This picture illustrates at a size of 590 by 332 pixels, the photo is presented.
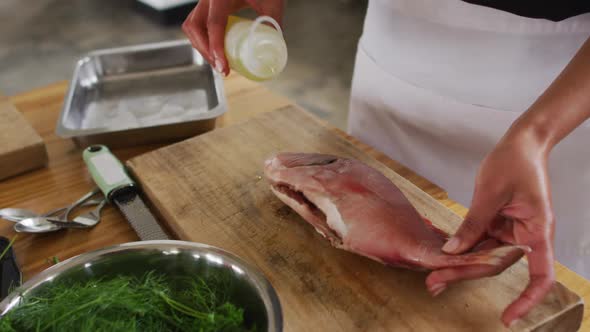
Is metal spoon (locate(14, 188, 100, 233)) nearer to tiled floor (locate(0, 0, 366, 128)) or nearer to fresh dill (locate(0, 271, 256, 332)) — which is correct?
fresh dill (locate(0, 271, 256, 332))

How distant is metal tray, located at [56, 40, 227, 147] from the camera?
1.37 metres

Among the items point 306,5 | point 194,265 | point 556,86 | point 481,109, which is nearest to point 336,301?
point 194,265

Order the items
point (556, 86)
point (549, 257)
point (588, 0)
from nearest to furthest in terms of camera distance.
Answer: point (549, 257) → point (556, 86) → point (588, 0)

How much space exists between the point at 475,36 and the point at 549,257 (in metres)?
0.64

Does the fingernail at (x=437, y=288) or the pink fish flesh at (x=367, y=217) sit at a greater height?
the pink fish flesh at (x=367, y=217)

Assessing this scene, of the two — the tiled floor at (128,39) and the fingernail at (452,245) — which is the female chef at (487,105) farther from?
the tiled floor at (128,39)

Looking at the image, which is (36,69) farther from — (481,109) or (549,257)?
(549,257)

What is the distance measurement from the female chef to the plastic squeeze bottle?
8 centimetres

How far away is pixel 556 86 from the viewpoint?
910 millimetres

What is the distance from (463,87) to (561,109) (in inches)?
18.7

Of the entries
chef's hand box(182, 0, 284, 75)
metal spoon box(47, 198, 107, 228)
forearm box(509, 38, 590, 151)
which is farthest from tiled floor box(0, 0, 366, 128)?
forearm box(509, 38, 590, 151)

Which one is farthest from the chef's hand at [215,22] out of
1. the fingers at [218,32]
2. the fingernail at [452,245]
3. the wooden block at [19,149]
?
the fingernail at [452,245]

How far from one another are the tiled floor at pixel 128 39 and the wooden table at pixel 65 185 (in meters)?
1.90

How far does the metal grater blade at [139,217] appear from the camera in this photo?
3.51 feet
